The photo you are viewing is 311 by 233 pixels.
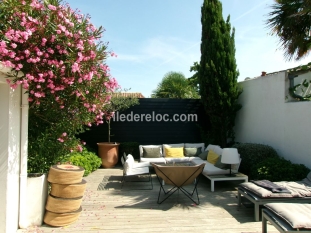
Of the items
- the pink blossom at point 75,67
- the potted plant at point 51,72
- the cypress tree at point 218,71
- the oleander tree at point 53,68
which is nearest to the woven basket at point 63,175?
the potted plant at point 51,72

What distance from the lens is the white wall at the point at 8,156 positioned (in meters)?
3.38

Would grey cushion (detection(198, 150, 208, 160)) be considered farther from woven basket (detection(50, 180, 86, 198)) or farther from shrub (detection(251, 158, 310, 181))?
woven basket (detection(50, 180, 86, 198))

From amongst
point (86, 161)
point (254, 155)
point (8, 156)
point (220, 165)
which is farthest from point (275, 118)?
point (8, 156)

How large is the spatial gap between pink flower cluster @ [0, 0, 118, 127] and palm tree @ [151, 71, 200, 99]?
14.7 m

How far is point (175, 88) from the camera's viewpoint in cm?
1877

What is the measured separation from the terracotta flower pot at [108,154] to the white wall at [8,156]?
211 inches

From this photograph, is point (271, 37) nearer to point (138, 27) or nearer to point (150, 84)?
point (138, 27)

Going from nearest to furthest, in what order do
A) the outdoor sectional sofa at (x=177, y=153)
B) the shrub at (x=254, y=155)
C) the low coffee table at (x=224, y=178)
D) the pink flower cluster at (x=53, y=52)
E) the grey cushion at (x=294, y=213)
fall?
1. the grey cushion at (x=294, y=213)
2. the pink flower cluster at (x=53, y=52)
3. the low coffee table at (x=224, y=178)
4. the shrub at (x=254, y=155)
5. the outdoor sectional sofa at (x=177, y=153)

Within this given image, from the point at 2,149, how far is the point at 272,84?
6815 mm

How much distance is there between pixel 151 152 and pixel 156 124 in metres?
1.68

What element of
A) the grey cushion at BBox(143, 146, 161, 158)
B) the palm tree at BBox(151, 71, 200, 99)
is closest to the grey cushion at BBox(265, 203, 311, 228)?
the grey cushion at BBox(143, 146, 161, 158)

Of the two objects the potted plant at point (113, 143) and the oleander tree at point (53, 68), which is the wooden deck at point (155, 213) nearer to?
the oleander tree at point (53, 68)

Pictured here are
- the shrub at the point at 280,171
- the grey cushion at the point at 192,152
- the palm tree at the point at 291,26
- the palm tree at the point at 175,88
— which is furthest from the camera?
the palm tree at the point at 175,88

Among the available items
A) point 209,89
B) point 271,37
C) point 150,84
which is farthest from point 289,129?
point 150,84
